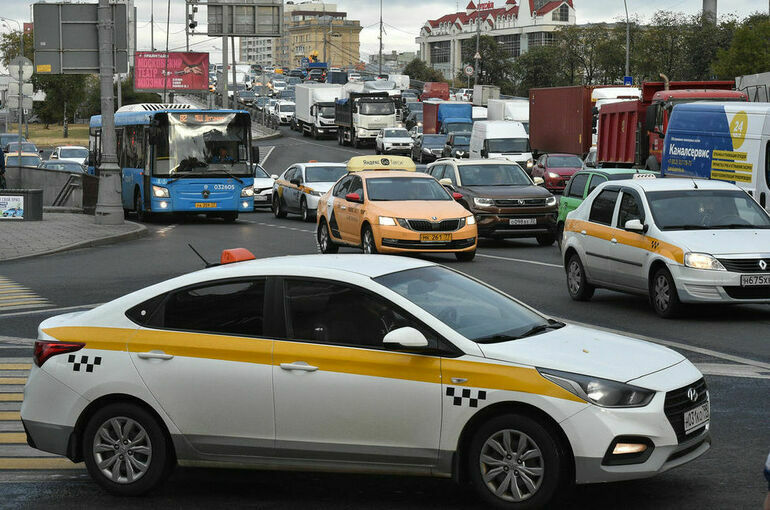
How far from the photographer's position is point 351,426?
21.5 ft

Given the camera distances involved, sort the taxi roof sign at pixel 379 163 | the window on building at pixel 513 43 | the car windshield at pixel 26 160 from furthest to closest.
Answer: the window on building at pixel 513 43 < the car windshield at pixel 26 160 < the taxi roof sign at pixel 379 163

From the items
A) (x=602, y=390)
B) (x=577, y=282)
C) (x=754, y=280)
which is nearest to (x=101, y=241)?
(x=577, y=282)

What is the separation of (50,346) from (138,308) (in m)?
0.56

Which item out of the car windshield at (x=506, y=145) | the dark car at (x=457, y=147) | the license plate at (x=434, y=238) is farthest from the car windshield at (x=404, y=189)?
the dark car at (x=457, y=147)

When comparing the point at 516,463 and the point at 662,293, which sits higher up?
the point at 516,463

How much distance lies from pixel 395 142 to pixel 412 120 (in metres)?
21.7

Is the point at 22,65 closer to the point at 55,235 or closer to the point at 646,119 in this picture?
the point at 55,235

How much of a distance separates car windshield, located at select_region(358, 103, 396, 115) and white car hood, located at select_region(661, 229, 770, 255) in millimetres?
64109

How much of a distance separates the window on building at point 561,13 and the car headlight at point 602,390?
183 meters

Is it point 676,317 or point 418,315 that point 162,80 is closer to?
point 676,317

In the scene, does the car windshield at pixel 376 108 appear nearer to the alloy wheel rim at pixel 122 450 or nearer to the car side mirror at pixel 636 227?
the car side mirror at pixel 636 227

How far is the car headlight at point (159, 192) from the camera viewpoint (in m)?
33.0

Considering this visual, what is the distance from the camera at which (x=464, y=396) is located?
20.7 feet

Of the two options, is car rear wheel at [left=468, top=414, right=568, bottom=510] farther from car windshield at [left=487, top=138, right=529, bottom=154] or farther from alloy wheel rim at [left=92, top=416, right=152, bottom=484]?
car windshield at [left=487, top=138, right=529, bottom=154]
